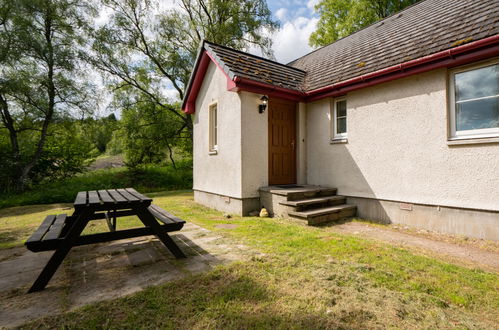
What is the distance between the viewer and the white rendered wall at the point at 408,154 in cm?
432

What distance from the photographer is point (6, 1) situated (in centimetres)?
1045

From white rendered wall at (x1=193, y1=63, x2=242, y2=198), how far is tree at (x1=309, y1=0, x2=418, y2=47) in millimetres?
15616

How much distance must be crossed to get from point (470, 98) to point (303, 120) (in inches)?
153

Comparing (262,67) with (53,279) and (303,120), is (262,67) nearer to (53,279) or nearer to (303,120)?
(303,120)

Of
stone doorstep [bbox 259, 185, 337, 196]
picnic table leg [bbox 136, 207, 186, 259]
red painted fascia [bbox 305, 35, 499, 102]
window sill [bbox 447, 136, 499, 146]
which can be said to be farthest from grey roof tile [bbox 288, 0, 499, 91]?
picnic table leg [bbox 136, 207, 186, 259]

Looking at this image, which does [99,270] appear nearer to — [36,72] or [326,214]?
[326,214]

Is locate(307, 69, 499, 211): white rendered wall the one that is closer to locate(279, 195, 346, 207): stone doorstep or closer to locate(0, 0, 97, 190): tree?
locate(279, 195, 346, 207): stone doorstep

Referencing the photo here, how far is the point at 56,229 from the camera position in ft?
9.02

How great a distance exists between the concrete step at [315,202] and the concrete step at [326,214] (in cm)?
14

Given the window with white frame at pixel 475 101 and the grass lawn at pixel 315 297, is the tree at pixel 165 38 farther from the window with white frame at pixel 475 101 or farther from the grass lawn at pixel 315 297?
the grass lawn at pixel 315 297

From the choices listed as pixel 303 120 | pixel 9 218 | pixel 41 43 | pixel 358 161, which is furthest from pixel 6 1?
pixel 358 161

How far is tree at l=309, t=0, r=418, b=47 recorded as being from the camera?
60.9ft

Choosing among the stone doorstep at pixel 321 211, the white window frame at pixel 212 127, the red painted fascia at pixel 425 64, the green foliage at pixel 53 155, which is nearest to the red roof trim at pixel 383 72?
the red painted fascia at pixel 425 64

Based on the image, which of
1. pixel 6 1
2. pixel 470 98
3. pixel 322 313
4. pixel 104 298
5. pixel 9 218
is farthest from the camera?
pixel 6 1
